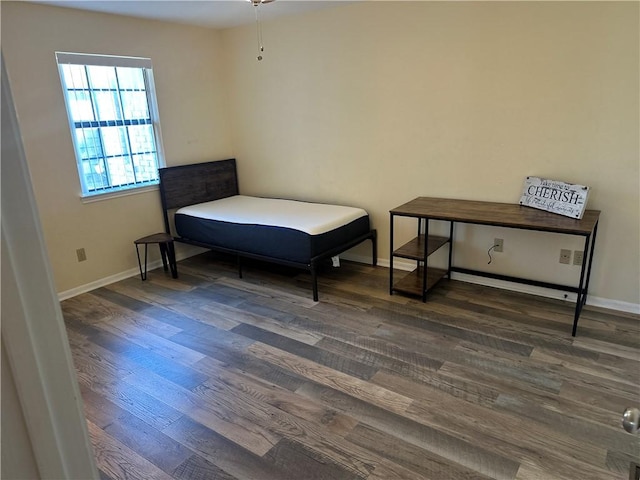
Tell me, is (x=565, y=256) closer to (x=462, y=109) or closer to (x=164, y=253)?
(x=462, y=109)

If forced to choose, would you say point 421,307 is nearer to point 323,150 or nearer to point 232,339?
point 232,339

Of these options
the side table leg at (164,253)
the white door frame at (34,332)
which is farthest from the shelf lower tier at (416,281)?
the white door frame at (34,332)

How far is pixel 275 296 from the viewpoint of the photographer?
3.59 metres

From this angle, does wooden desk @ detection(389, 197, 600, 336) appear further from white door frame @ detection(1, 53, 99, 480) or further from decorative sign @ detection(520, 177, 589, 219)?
white door frame @ detection(1, 53, 99, 480)

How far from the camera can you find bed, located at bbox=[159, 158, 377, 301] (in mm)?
3488

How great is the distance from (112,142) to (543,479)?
404 cm

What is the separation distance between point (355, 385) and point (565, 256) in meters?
1.97

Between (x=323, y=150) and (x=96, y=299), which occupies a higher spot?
(x=323, y=150)

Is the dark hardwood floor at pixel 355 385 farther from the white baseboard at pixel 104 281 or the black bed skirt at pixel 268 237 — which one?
the black bed skirt at pixel 268 237

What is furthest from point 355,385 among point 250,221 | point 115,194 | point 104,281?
point 115,194

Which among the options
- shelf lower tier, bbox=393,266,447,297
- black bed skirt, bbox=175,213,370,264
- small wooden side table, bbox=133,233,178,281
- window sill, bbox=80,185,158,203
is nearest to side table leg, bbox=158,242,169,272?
small wooden side table, bbox=133,233,178,281

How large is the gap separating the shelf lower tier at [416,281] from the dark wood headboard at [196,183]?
2.34 metres

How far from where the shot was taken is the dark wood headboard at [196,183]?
434cm

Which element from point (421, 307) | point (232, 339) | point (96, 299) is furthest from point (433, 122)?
point (96, 299)
